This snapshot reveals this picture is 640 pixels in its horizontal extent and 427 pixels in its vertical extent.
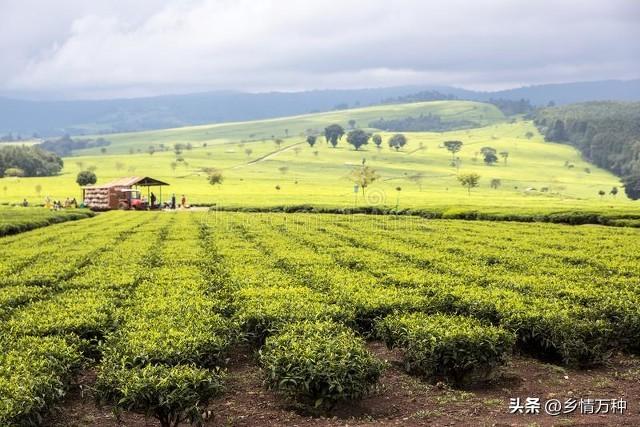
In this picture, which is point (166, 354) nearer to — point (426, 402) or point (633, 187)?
point (426, 402)

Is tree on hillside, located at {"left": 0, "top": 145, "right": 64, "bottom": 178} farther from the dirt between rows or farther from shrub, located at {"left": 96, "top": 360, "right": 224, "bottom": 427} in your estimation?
shrub, located at {"left": 96, "top": 360, "right": 224, "bottom": 427}

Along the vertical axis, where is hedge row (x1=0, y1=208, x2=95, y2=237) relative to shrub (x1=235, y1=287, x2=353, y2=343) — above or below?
below

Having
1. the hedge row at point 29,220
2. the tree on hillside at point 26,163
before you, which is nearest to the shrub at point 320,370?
the hedge row at point 29,220

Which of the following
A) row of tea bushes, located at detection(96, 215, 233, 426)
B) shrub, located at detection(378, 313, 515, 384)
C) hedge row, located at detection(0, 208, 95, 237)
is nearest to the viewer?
row of tea bushes, located at detection(96, 215, 233, 426)

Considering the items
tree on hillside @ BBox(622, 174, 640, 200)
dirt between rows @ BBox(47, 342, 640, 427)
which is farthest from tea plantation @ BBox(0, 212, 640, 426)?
tree on hillside @ BBox(622, 174, 640, 200)

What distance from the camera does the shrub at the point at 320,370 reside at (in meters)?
11.4

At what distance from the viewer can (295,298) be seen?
1725cm

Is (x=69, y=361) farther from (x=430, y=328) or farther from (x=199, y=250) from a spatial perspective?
(x=199, y=250)

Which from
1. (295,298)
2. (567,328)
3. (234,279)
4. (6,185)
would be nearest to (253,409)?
(295,298)

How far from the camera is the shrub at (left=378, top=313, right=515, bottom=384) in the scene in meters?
12.9

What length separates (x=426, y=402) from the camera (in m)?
12.4

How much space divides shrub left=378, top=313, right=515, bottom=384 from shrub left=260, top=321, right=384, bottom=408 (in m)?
1.44

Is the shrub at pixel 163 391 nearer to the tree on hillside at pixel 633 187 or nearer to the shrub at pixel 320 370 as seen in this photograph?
the shrub at pixel 320 370

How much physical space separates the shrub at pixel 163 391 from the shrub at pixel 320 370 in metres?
1.33
